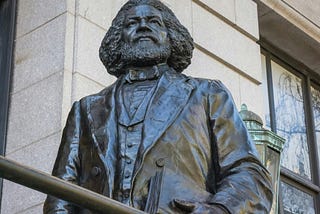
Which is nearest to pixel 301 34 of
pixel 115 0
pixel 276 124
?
pixel 276 124

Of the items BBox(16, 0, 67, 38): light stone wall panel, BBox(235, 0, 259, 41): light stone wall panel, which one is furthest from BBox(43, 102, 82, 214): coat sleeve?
BBox(235, 0, 259, 41): light stone wall panel

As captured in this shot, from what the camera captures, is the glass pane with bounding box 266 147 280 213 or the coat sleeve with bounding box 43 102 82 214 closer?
the coat sleeve with bounding box 43 102 82 214

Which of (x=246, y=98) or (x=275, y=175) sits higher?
(x=246, y=98)

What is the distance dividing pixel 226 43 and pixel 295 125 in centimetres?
272

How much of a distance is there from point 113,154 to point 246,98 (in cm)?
574

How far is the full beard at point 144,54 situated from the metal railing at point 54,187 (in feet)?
4.43

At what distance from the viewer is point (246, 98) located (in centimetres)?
1087

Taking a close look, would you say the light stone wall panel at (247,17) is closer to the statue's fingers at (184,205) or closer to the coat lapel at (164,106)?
the coat lapel at (164,106)

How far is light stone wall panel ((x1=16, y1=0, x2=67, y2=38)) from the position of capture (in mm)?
9195

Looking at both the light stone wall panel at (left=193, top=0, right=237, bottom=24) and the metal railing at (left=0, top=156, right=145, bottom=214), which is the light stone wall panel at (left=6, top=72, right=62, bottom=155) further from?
the metal railing at (left=0, top=156, right=145, bottom=214)

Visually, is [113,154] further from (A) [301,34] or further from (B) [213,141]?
(A) [301,34]

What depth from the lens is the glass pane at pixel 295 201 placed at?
12469 mm

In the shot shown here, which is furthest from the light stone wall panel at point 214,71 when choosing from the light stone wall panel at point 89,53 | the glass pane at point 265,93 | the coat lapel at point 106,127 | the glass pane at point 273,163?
the coat lapel at point 106,127

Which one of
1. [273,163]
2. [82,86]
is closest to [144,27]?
[273,163]
